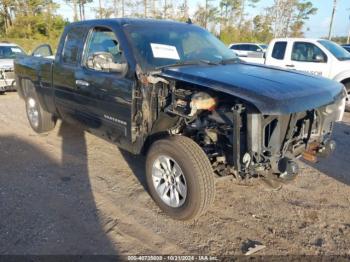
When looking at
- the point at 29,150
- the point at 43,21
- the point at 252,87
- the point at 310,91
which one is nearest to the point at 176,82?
the point at 252,87

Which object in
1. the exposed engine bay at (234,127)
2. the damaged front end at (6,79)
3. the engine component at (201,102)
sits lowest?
the damaged front end at (6,79)

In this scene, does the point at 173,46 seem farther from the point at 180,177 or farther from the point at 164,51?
the point at 180,177

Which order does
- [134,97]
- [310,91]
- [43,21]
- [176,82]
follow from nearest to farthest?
[310,91], [176,82], [134,97], [43,21]

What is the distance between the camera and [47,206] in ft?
11.7

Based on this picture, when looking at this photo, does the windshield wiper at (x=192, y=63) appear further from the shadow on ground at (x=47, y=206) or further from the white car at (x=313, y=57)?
the white car at (x=313, y=57)

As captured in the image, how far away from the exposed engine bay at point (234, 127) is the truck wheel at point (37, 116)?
2.87 metres

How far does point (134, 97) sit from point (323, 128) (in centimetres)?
206

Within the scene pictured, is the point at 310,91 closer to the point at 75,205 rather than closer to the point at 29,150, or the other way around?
the point at 75,205

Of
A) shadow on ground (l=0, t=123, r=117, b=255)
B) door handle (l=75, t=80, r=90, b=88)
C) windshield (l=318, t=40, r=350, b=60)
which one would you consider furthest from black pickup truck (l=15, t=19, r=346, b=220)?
windshield (l=318, t=40, r=350, b=60)

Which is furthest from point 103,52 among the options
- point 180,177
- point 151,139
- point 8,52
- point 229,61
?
point 8,52

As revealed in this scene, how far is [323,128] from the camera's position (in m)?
3.60

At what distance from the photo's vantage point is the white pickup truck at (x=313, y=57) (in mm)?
8438

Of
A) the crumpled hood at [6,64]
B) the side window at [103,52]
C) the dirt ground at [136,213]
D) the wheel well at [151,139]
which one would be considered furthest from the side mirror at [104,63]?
the crumpled hood at [6,64]

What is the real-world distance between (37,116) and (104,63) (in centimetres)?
265
